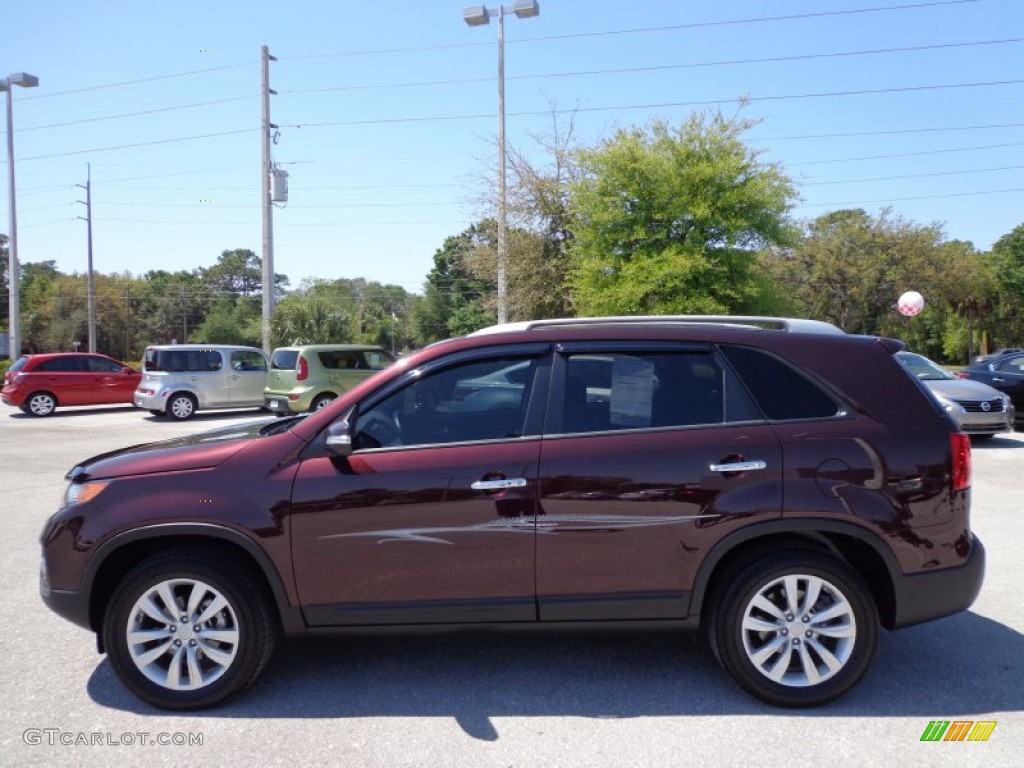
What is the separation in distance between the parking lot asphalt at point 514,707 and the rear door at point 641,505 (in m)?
0.37

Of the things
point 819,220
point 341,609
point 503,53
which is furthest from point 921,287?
point 341,609

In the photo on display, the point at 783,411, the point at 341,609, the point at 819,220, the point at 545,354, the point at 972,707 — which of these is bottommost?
the point at 972,707

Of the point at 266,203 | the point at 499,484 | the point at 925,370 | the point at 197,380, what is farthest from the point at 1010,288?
the point at 499,484

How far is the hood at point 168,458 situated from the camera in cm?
363

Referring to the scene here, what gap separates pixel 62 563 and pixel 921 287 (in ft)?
152

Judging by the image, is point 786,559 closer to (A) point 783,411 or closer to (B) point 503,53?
(A) point 783,411

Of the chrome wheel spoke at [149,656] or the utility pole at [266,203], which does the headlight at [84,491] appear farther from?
the utility pole at [266,203]

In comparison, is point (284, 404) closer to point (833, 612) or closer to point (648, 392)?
point (648, 392)

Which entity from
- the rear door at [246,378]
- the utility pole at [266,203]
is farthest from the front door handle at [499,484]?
the utility pole at [266,203]

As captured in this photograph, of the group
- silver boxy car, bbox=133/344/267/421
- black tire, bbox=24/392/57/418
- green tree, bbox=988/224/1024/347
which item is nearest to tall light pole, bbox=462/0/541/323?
silver boxy car, bbox=133/344/267/421

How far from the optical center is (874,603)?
357 cm

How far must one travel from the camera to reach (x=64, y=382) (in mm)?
18484

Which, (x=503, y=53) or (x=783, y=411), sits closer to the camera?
(x=783, y=411)

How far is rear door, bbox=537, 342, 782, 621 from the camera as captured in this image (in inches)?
137
